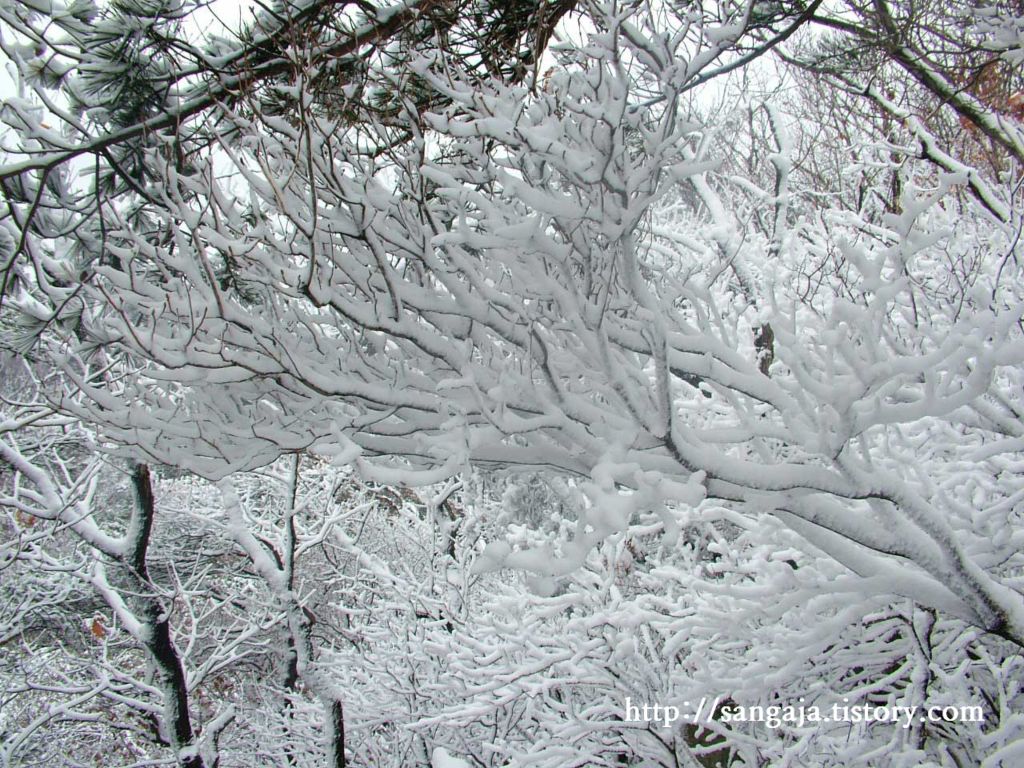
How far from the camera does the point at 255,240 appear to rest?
2035 mm

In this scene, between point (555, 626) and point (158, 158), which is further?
point (555, 626)

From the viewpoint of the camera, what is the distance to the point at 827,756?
4.35m

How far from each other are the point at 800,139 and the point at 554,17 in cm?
995

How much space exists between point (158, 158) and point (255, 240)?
2.65 feet

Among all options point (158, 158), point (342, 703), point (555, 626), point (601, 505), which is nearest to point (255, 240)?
point (158, 158)

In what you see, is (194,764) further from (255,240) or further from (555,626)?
(255,240)

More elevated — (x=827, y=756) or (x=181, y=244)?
(x=181, y=244)

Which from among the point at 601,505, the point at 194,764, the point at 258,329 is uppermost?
the point at 258,329

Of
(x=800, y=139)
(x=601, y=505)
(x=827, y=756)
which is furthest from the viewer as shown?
(x=800, y=139)

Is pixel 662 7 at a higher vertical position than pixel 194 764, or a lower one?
higher

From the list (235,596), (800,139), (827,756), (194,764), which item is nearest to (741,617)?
(827,756)

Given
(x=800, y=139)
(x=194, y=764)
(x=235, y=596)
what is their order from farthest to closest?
(x=800, y=139), (x=235, y=596), (x=194, y=764)

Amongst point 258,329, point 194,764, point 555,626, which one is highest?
point 258,329

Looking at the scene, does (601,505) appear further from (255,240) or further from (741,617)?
(741,617)
